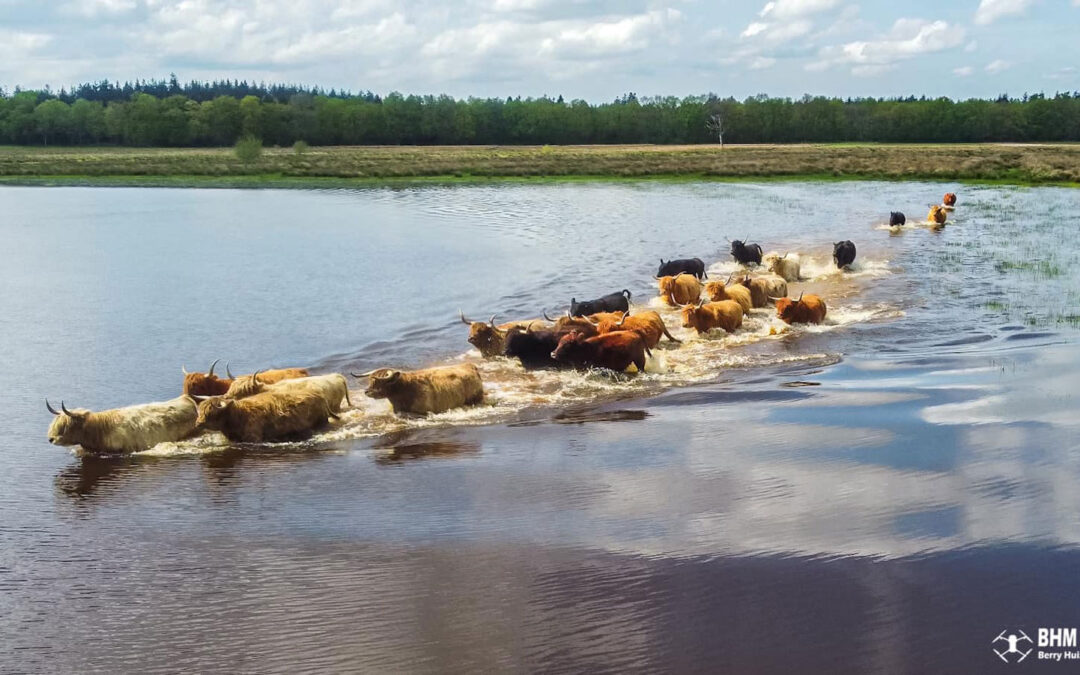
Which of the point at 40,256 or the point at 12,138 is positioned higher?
the point at 12,138

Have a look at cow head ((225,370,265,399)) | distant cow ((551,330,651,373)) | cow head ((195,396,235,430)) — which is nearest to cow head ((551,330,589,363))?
distant cow ((551,330,651,373))

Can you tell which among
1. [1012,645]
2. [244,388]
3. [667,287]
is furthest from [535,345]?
[1012,645]

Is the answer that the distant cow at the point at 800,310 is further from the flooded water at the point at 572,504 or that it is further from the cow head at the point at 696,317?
the cow head at the point at 696,317

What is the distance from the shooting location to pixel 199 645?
6.60 meters

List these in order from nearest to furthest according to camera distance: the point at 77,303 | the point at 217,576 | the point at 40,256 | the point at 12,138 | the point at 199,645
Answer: the point at 199,645, the point at 217,576, the point at 77,303, the point at 40,256, the point at 12,138

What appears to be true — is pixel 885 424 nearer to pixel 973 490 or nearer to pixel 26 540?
pixel 973 490

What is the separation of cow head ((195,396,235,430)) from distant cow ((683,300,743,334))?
26.6 ft

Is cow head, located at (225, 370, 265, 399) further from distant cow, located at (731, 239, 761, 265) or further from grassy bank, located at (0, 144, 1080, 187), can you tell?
grassy bank, located at (0, 144, 1080, 187)

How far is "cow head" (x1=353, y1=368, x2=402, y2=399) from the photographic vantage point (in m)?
11.7

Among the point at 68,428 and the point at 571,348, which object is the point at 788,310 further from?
the point at 68,428

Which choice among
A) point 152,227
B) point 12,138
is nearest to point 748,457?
point 152,227

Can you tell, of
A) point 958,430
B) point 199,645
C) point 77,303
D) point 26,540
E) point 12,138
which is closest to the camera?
point 199,645

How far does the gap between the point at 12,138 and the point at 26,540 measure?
156 metres

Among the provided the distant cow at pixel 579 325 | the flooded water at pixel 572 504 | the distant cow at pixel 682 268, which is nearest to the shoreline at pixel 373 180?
the distant cow at pixel 682 268
